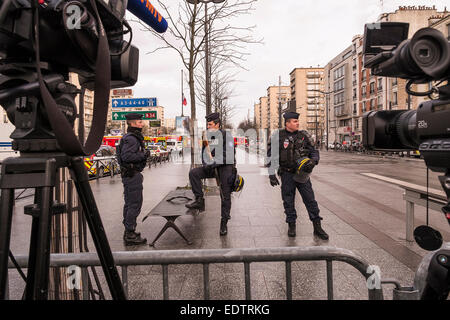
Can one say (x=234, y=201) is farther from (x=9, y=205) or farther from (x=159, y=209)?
(x=9, y=205)

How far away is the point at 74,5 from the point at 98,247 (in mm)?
867

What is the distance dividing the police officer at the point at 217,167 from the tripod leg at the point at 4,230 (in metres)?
3.88

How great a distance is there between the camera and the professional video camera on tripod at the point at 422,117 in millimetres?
1279

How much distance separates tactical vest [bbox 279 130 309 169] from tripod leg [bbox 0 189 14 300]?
4.10 meters

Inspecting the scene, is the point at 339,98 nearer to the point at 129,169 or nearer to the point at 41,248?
the point at 129,169

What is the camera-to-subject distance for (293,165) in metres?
4.65

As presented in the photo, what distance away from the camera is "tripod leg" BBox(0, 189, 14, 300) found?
89cm

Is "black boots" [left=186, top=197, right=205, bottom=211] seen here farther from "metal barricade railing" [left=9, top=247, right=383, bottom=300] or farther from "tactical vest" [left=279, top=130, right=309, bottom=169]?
"metal barricade railing" [left=9, top=247, right=383, bottom=300]

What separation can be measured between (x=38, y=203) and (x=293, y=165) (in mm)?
4021

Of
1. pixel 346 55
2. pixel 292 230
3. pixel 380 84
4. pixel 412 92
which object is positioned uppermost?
pixel 346 55

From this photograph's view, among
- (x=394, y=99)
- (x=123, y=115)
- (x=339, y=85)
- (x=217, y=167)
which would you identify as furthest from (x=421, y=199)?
(x=339, y=85)

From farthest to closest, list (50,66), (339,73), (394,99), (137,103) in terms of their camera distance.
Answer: (339,73) → (394,99) → (137,103) → (50,66)
